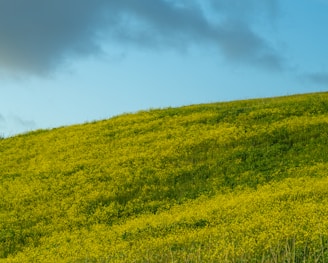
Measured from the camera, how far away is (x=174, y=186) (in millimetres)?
38125

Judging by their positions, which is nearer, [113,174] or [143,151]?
[113,174]

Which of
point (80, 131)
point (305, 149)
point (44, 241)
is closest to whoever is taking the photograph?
point (44, 241)

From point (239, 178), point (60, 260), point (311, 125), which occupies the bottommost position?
point (60, 260)

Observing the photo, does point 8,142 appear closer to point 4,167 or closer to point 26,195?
point 4,167

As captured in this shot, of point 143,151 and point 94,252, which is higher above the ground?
point 143,151

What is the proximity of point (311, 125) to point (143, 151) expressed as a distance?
32.9 ft

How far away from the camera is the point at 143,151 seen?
43906 mm

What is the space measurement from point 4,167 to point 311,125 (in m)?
19.5

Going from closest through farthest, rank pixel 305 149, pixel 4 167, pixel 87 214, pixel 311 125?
pixel 87 214
pixel 305 149
pixel 311 125
pixel 4 167

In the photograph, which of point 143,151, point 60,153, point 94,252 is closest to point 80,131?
point 60,153

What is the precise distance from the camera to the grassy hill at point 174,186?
27.6 meters

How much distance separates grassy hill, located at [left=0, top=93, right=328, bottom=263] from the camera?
27.6 meters

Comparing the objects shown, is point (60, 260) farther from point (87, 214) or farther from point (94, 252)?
point (87, 214)

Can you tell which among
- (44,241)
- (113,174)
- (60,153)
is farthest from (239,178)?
(60,153)
